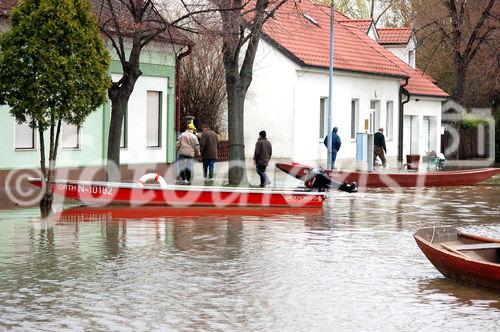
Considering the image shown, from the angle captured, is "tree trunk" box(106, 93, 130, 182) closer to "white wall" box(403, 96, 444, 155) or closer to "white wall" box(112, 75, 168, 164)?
"white wall" box(112, 75, 168, 164)

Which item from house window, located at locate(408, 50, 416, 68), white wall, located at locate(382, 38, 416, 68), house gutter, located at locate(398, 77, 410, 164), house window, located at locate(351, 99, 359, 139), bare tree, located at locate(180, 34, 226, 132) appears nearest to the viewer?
bare tree, located at locate(180, 34, 226, 132)

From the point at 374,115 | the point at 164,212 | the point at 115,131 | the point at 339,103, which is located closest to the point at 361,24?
the point at 374,115

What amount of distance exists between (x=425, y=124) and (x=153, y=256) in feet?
139

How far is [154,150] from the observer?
113 ft

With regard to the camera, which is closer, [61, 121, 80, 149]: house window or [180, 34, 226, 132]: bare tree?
[61, 121, 80, 149]: house window

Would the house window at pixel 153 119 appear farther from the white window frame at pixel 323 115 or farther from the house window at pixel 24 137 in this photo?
the white window frame at pixel 323 115

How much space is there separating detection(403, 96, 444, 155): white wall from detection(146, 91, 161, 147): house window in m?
22.1

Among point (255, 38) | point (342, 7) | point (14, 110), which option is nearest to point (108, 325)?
point (14, 110)

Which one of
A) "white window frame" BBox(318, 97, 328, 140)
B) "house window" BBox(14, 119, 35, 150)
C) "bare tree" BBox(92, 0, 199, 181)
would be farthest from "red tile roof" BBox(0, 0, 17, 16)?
"white window frame" BBox(318, 97, 328, 140)

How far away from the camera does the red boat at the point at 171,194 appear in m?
23.9

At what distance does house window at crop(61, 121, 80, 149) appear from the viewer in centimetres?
3019

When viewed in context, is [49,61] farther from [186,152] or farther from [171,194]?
[186,152]

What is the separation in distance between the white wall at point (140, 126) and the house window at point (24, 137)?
417 cm

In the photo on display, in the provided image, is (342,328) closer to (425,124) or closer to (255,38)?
(255,38)
